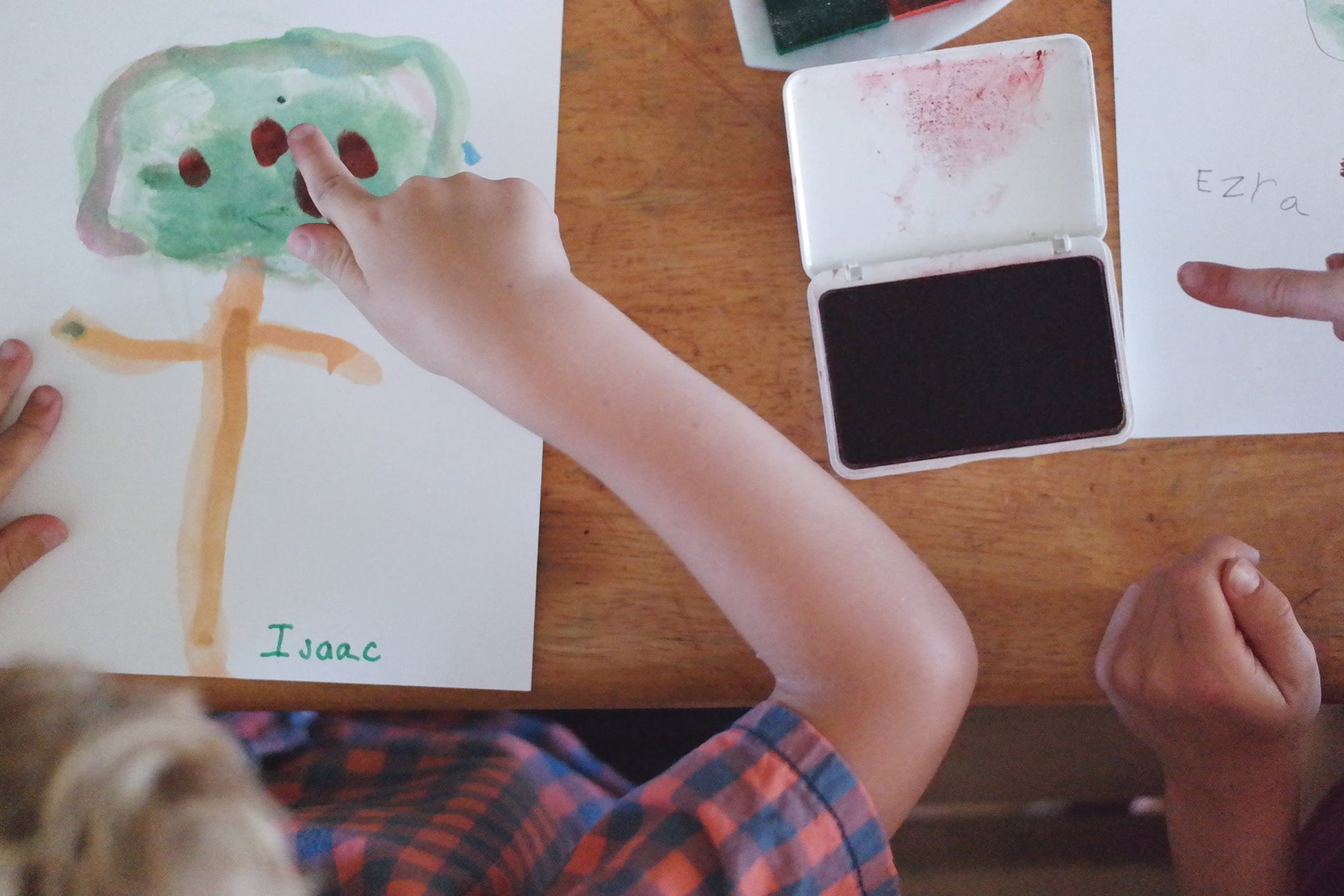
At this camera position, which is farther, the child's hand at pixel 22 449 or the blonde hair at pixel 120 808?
the child's hand at pixel 22 449

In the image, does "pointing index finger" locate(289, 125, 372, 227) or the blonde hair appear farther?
"pointing index finger" locate(289, 125, 372, 227)

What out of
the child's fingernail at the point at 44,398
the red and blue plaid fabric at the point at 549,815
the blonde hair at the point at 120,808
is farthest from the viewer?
the child's fingernail at the point at 44,398

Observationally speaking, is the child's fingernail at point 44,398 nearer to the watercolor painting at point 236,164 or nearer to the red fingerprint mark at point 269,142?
the watercolor painting at point 236,164

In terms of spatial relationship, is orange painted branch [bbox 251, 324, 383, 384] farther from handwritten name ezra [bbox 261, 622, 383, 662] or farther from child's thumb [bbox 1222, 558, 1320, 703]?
child's thumb [bbox 1222, 558, 1320, 703]

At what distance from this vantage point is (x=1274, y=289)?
0.49 metres

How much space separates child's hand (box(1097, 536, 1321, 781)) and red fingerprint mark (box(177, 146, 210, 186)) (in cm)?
59

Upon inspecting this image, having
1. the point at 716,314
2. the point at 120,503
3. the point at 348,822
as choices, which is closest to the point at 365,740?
the point at 348,822

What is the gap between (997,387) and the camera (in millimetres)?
484

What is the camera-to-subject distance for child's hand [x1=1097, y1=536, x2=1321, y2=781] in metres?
0.47

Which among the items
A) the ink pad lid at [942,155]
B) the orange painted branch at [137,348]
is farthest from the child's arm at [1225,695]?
the orange painted branch at [137,348]

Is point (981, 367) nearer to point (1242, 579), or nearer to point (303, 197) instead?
point (1242, 579)

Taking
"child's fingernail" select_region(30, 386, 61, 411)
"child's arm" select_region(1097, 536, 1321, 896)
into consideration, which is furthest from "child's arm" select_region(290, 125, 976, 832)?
"child's fingernail" select_region(30, 386, 61, 411)

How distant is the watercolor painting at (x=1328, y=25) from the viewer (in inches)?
20.0

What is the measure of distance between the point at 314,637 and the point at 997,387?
412 mm
